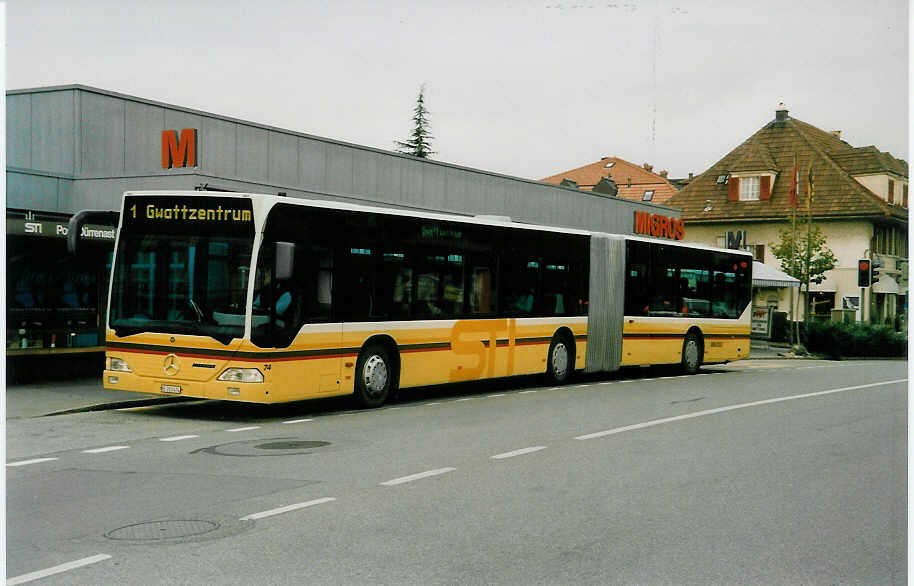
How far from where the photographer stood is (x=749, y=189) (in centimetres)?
6159

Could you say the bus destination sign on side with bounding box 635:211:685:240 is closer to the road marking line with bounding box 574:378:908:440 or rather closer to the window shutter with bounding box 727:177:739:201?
the road marking line with bounding box 574:378:908:440

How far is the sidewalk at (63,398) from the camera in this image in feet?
47.9

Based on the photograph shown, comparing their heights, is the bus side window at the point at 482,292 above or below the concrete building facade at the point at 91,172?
below

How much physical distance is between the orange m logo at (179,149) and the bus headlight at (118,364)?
5.60m

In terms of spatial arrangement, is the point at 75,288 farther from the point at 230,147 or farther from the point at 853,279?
the point at 853,279

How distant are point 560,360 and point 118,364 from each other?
9.01m

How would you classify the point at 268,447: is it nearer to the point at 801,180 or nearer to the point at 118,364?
the point at 118,364

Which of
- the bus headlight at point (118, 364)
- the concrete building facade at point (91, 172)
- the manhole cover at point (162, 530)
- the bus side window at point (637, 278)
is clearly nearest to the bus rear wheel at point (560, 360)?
the bus side window at point (637, 278)

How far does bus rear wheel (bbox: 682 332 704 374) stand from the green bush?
752 inches

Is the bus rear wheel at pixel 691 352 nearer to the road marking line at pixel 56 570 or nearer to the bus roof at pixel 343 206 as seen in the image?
the bus roof at pixel 343 206

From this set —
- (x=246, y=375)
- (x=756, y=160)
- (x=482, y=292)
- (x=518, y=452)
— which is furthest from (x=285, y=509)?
(x=756, y=160)

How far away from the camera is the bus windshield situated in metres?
13.4

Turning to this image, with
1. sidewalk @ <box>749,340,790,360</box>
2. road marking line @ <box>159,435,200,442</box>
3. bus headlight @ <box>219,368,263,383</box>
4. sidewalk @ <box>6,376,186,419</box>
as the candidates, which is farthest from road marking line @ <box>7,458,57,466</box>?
sidewalk @ <box>749,340,790,360</box>

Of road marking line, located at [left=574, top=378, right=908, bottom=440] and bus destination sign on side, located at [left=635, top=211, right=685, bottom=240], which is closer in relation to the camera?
road marking line, located at [left=574, top=378, right=908, bottom=440]
